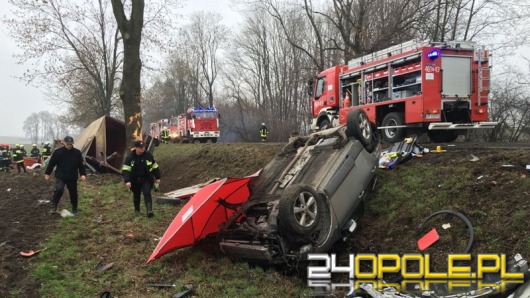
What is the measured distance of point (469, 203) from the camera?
17.0 feet

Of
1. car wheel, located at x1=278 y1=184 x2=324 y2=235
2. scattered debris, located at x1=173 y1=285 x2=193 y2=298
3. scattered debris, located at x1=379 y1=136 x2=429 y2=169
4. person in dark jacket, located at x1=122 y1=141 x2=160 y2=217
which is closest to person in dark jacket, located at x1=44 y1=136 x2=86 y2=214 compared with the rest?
person in dark jacket, located at x1=122 y1=141 x2=160 y2=217

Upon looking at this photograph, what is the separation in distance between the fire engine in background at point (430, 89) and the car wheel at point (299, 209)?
19.3 ft

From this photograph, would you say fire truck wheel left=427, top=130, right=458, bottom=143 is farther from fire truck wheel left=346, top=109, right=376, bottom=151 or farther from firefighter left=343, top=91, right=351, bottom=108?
fire truck wheel left=346, top=109, right=376, bottom=151

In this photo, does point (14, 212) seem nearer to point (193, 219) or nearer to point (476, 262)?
point (193, 219)

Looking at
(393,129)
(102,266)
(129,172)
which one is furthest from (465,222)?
(393,129)

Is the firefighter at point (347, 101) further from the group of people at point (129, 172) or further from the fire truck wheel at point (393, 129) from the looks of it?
the group of people at point (129, 172)

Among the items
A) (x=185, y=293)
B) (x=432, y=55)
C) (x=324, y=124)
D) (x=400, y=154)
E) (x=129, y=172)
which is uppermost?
(x=432, y=55)

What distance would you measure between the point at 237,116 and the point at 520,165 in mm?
41526

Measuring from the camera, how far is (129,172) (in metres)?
7.92

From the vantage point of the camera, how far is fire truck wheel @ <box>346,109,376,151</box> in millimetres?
6273

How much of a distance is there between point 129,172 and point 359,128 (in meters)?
4.49

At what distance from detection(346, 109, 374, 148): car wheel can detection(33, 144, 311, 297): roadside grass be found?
2.45m

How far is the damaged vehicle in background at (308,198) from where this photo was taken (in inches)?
191

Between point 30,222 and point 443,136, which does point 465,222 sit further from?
point 443,136
